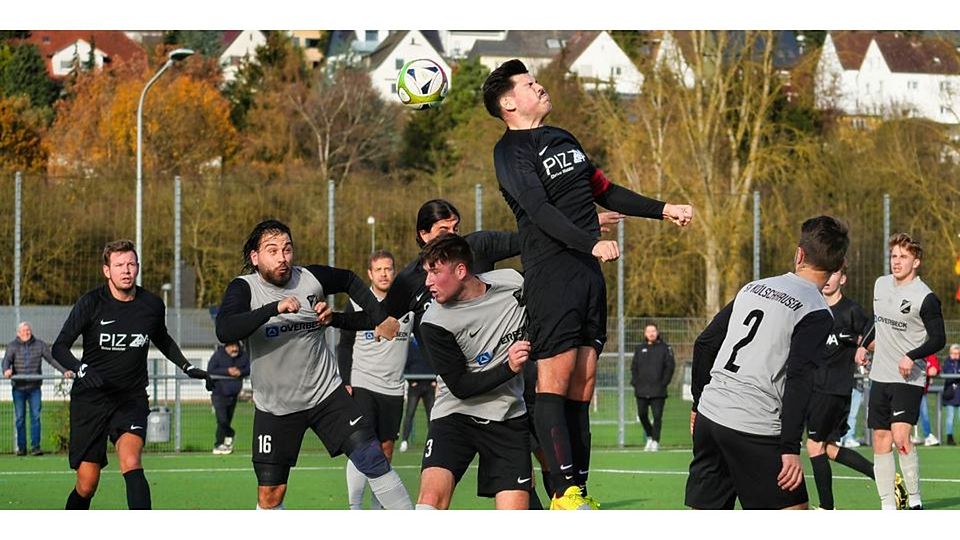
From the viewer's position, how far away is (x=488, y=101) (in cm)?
784

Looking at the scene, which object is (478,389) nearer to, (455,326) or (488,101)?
(455,326)

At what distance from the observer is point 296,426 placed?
871 centimetres

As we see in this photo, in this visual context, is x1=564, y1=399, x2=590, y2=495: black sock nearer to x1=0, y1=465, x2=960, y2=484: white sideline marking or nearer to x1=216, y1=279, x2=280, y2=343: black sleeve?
x1=216, y1=279, x2=280, y2=343: black sleeve

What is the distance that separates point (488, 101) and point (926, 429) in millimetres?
16889

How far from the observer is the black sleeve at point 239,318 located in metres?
8.09

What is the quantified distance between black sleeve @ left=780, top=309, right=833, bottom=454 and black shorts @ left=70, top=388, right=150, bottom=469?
517 centimetres

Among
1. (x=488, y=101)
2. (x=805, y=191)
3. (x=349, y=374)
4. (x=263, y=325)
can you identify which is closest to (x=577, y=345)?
(x=488, y=101)

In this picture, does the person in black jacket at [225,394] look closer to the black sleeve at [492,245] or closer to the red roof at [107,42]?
the black sleeve at [492,245]

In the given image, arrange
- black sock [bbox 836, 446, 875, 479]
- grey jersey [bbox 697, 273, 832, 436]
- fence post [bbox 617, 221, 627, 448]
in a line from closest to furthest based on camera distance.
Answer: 1. grey jersey [bbox 697, 273, 832, 436]
2. black sock [bbox 836, 446, 875, 479]
3. fence post [bbox 617, 221, 627, 448]

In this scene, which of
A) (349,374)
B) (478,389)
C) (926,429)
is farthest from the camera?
(926,429)

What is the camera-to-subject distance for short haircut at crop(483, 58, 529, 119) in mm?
7762

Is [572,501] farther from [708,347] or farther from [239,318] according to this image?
[239,318]

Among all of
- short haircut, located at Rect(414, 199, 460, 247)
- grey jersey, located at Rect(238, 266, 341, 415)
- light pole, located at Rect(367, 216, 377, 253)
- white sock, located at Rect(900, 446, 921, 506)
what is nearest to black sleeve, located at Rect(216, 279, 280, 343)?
grey jersey, located at Rect(238, 266, 341, 415)
